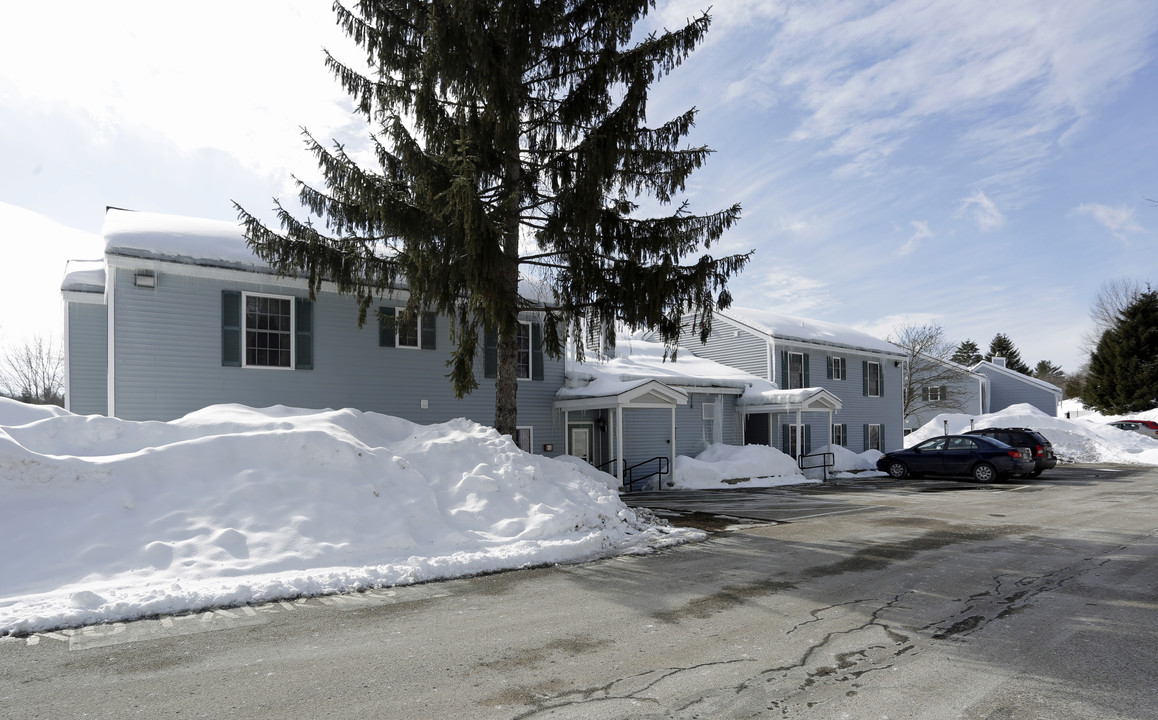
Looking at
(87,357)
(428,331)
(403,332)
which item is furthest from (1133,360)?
(87,357)

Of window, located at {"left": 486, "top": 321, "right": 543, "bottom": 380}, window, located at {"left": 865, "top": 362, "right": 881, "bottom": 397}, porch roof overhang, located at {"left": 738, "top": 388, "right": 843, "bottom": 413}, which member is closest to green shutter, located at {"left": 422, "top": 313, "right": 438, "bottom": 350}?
window, located at {"left": 486, "top": 321, "right": 543, "bottom": 380}

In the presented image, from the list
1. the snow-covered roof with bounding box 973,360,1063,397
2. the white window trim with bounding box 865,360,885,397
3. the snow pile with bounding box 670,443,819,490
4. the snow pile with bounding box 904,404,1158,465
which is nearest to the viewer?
the snow pile with bounding box 670,443,819,490

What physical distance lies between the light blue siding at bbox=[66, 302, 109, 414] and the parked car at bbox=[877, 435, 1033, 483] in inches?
954

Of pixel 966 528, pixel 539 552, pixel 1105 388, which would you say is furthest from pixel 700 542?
pixel 1105 388

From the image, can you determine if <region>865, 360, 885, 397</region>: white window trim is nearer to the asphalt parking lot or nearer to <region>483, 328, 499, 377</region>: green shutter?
the asphalt parking lot

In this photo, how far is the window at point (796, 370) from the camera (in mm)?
28969

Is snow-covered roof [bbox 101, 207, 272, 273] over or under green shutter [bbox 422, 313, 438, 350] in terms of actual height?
over

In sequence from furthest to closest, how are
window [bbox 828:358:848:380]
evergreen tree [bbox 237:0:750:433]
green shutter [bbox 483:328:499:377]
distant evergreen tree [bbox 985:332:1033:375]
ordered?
distant evergreen tree [bbox 985:332:1033:375] → window [bbox 828:358:848:380] → green shutter [bbox 483:328:499:377] → evergreen tree [bbox 237:0:750:433]

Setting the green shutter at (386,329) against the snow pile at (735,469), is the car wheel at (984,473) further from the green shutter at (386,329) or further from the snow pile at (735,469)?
the green shutter at (386,329)

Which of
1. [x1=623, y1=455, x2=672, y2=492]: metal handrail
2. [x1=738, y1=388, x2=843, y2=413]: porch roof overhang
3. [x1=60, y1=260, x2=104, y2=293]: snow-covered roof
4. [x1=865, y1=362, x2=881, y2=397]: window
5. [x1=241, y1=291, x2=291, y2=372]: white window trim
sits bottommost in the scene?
[x1=623, y1=455, x2=672, y2=492]: metal handrail

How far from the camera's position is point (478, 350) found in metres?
18.2

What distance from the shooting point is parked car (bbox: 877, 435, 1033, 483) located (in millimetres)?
22578

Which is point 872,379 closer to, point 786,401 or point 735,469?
point 786,401

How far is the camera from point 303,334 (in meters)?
15.6
